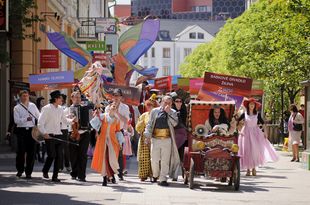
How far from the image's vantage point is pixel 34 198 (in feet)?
43.8

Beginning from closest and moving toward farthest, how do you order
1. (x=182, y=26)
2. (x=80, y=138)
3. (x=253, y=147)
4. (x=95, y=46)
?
(x=80, y=138) → (x=253, y=147) → (x=95, y=46) → (x=182, y=26)

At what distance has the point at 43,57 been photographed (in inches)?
1245

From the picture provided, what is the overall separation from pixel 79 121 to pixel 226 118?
111 inches

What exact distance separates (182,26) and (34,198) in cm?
12339

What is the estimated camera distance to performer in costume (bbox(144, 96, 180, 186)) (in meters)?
16.6

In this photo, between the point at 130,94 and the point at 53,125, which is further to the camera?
the point at 130,94

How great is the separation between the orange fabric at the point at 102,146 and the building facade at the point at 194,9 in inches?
5432

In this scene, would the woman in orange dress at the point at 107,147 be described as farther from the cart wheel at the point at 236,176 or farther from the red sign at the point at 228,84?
the red sign at the point at 228,84

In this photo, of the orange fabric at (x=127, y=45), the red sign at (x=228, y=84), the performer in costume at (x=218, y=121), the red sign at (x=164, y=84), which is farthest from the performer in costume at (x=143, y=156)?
the red sign at (x=164, y=84)

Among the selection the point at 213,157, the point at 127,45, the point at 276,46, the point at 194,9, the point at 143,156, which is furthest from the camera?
the point at 194,9

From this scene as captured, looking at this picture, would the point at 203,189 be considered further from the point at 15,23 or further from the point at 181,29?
the point at 181,29

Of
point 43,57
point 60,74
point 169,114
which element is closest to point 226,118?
point 169,114

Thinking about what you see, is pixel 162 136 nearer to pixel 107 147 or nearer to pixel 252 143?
pixel 107 147

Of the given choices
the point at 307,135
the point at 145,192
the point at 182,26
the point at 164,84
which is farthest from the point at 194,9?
the point at 145,192
